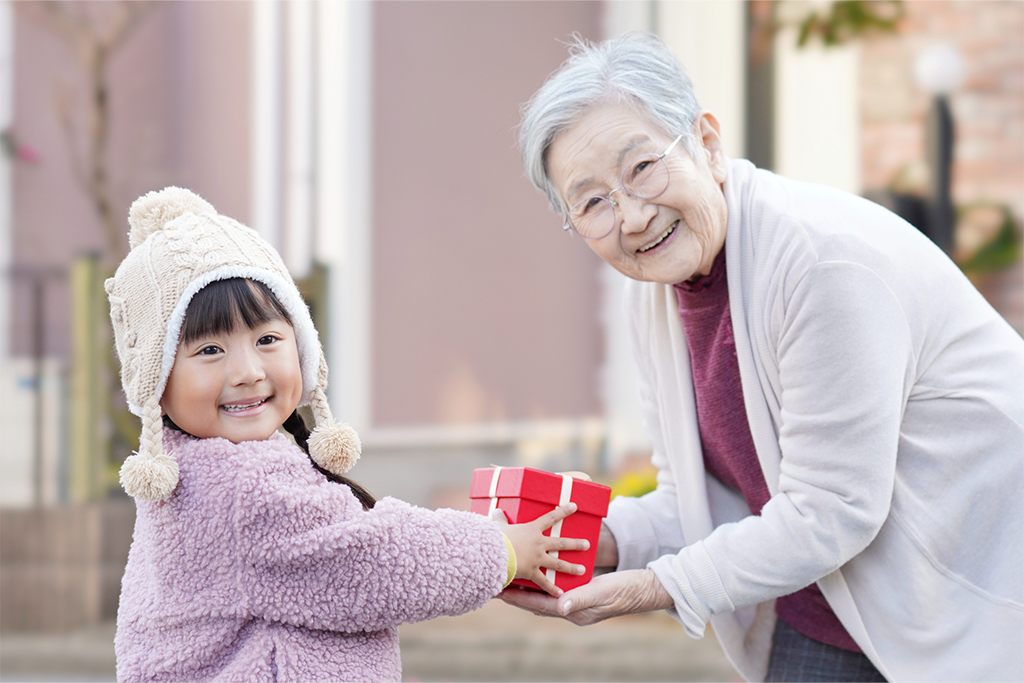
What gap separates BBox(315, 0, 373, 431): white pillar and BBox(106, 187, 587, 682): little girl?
3.46 meters

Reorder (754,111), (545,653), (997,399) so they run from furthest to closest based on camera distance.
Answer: (754,111), (545,653), (997,399)

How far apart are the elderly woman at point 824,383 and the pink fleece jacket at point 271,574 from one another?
0.35m

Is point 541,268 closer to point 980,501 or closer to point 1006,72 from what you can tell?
point 1006,72

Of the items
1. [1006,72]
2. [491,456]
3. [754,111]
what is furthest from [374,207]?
[1006,72]

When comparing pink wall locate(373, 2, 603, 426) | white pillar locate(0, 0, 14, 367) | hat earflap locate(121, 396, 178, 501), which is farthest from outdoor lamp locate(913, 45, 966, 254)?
white pillar locate(0, 0, 14, 367)

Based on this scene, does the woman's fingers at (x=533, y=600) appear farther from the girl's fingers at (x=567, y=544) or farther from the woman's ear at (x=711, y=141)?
the woman's ear at (x=711, y=141)

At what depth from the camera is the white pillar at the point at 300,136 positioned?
4.82 m

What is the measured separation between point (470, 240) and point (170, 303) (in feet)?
12.4

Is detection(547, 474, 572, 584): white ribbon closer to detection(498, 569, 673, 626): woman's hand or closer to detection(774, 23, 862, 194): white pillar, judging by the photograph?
detection(498, 569, 673, 626): woman's hand

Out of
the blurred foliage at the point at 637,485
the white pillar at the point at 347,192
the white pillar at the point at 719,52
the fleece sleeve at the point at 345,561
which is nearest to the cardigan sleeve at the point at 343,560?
the fleece sleeve at the point at 345,561

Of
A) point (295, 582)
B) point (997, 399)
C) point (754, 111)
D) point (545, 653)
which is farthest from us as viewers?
point (754, 111)

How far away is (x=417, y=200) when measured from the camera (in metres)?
5.04

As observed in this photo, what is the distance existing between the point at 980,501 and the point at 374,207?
3.86 meters

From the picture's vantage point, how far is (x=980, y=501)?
5.14 feet
